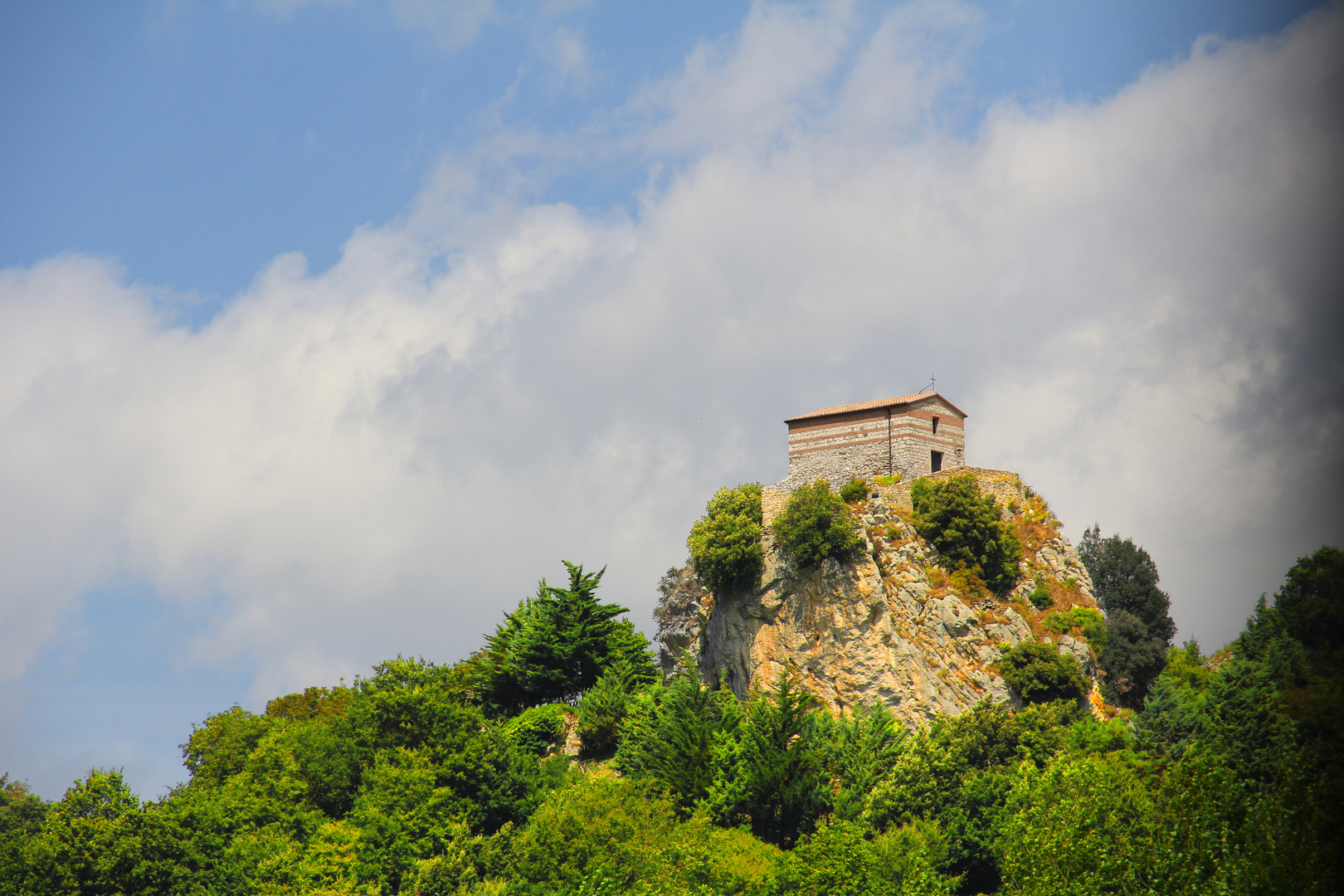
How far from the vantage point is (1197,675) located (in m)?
57.5

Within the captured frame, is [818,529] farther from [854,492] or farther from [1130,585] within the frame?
[1130,585]

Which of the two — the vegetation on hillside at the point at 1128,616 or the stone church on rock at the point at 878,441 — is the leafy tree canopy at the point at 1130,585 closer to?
the vegetation on hillside at the point at 1128,616

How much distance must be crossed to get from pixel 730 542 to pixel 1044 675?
1440 cm

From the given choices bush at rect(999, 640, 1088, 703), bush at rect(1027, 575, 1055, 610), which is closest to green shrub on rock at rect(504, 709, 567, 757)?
bush at rect(999, 640, 1088, 703)

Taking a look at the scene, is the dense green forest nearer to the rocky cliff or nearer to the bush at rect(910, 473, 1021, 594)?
the rocky cliff

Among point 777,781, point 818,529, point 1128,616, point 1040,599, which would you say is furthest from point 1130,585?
point 777,781

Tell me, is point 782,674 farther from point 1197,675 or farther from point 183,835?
point 183,835

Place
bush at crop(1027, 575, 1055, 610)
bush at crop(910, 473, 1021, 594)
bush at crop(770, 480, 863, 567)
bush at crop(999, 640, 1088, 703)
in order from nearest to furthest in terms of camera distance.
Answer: bush at crop(999, 640, 1088, 703)
bush at crop(770, 480, 863, 567)
bush at crop(910, 473, 1021, 594)
bush at crop(1027, 575, 1055, 610)

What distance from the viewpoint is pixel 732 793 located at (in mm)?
46375

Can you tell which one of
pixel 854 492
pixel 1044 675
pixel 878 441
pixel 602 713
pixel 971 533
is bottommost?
pixel 602 713

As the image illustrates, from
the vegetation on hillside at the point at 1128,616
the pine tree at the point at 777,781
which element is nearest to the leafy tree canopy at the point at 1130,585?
the vegetation on hillside at the point at 1128,616

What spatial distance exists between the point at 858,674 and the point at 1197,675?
56.1 feet

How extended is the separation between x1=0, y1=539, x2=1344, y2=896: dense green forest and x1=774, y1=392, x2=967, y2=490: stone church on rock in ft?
37.9

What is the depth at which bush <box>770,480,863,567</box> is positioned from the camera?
5366 centimetres
